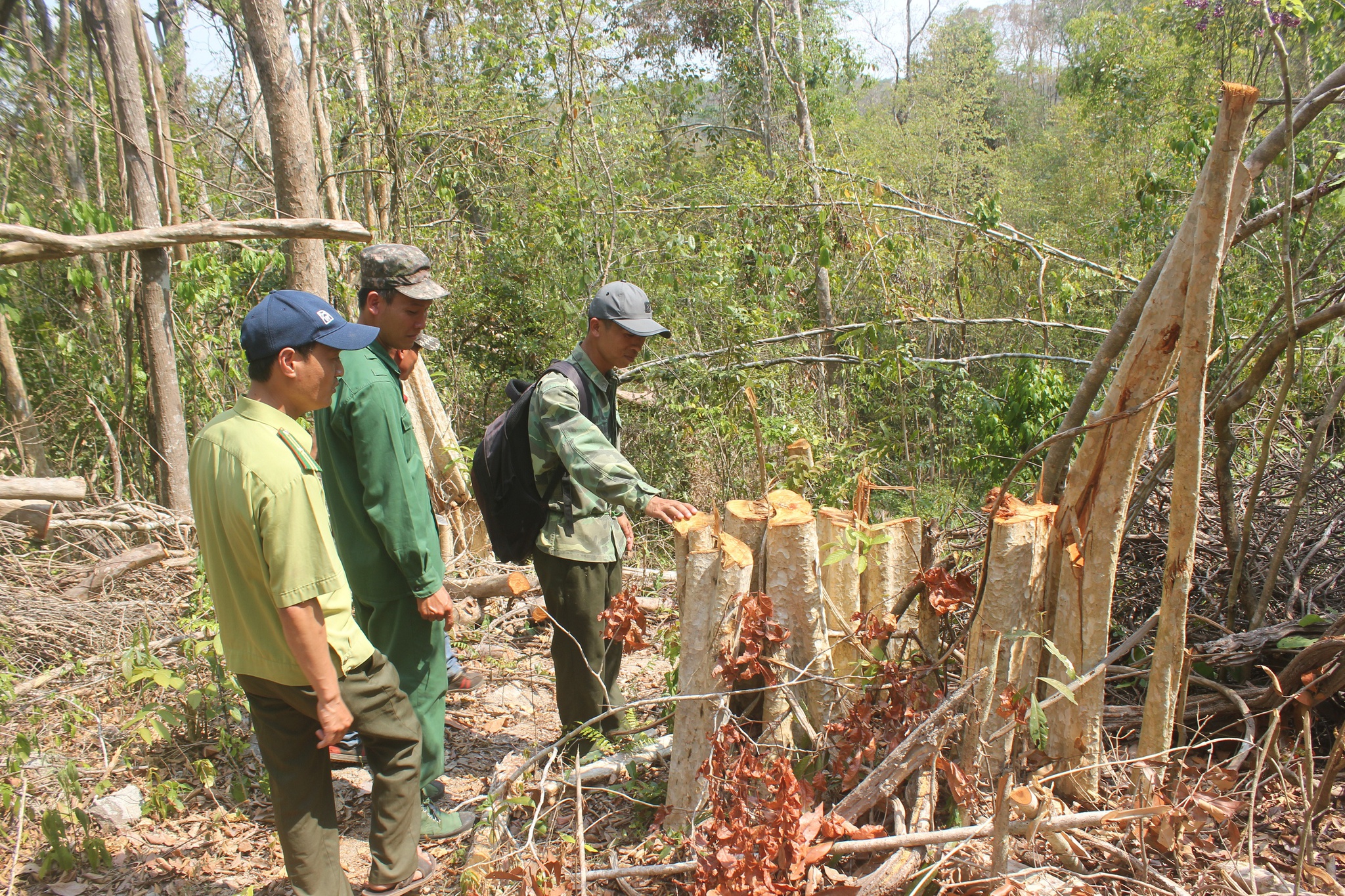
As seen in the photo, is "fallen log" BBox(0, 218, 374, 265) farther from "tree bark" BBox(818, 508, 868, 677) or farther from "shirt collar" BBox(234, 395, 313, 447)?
"tree bark" BBox(818, 508, 868, 677)

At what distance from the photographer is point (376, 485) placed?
2652mm

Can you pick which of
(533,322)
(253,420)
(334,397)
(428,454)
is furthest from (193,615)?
(533,322)

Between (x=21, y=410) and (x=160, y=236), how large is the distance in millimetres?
2456

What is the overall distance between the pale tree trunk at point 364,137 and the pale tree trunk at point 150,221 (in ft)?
5.12

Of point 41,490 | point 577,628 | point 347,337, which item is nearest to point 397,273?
point 347,337

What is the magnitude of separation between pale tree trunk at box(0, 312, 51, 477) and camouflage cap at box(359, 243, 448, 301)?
4.11 m

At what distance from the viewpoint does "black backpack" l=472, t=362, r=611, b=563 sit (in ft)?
9.65

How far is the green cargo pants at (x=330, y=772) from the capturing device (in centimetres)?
221

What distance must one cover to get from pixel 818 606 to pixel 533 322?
7.01 metres

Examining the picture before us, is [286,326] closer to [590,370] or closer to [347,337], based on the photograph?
[347,337]

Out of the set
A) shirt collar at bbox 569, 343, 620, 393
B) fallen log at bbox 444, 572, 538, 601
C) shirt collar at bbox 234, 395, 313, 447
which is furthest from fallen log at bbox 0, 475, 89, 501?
shirt collar at bbox 569, 343, 620, 393

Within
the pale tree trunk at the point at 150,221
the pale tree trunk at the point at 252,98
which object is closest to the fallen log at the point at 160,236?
the pale tree trunk at the point at 150,221

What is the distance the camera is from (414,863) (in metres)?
2.46

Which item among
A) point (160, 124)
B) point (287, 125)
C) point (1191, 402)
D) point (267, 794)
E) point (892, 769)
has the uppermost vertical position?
point (160, 124)
